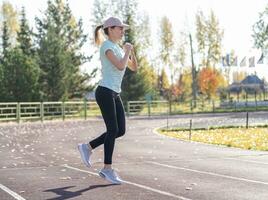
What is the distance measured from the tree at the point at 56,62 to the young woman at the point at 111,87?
39121 millimetres

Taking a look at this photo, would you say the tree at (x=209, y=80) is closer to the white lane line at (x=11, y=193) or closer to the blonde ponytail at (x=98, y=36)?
the blonde ponytail at (x=98, y=36)

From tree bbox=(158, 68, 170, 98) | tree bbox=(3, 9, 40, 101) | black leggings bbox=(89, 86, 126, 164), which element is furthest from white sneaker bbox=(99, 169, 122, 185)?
tree bbox=(158, 68, 170, 98)

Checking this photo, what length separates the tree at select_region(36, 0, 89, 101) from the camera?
46500 millimetres

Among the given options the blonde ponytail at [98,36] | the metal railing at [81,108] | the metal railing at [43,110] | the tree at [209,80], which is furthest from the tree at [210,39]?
the blonde ponytail at [98,36]

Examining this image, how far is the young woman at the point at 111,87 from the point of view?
709cm

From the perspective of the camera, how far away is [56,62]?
4638cm

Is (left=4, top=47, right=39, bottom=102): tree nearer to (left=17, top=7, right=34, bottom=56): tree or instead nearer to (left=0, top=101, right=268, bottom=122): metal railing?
(left=0, top=101, right=268, bottom=122): metal railing

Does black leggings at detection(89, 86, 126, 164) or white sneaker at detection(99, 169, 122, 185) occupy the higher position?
black leggings at detection(89, 86, 126, 164)

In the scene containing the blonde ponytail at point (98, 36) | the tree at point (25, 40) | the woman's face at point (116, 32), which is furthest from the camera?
the tree at point (25, 40)

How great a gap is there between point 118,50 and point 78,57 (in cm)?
4966

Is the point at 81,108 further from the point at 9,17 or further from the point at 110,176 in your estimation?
the point at 110,176

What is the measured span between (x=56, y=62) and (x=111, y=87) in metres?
39.8

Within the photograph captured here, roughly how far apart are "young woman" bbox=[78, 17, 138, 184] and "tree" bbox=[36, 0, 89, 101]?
128 ft

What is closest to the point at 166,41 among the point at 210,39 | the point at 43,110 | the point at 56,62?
the point at 210,39
